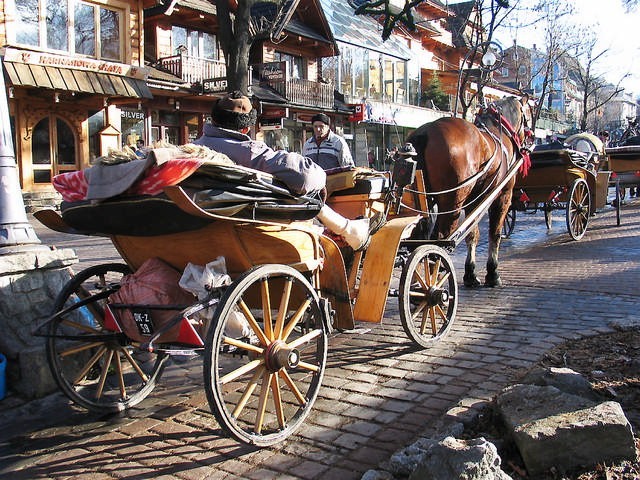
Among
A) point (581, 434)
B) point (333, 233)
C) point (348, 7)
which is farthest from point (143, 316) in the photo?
point (348, 7)

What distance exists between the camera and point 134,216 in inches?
128

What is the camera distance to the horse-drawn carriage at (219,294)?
10.3ft

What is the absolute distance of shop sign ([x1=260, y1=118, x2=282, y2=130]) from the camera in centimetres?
2575

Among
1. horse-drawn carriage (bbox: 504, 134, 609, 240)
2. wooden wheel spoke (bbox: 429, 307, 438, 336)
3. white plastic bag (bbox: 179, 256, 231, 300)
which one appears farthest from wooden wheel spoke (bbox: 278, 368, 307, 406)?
horse-drawn carriage (bbox: 504, 134, 609, 240)

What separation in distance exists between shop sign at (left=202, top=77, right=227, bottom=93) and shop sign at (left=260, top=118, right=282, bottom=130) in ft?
9.30

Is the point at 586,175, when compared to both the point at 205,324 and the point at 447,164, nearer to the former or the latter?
the point at 447,164

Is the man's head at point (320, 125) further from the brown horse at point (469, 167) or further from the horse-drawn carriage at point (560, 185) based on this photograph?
the horse-drawn carriage at point (560, 185)

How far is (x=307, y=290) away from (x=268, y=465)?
1.01 meters

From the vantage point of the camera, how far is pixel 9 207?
454cm

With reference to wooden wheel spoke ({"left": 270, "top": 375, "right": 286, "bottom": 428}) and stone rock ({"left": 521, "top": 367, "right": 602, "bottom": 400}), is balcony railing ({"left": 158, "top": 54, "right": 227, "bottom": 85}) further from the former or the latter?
stone rock ({"left": 521, "top": 367, "right": 602, "bottom": 400})

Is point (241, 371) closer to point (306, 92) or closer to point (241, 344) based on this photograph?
point (241, 344)

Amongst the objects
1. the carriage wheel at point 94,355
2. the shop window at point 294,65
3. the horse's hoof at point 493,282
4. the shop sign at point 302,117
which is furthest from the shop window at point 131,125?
the carriage wheel at point 94,355

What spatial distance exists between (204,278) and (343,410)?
128 cm

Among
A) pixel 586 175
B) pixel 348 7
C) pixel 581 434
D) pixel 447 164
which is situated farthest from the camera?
pixel 348 7
